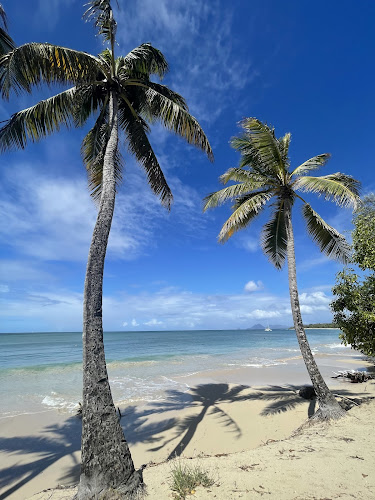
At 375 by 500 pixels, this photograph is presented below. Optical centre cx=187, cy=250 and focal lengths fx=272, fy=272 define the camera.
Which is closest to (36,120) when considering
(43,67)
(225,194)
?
(43,67)

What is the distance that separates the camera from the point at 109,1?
5984 millimetres

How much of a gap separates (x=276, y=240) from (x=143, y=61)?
7920 millimetres

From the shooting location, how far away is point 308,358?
7.37 metres

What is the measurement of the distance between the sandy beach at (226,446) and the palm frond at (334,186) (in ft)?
18.4

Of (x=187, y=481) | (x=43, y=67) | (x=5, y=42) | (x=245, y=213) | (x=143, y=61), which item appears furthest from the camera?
(x=245, y=213)

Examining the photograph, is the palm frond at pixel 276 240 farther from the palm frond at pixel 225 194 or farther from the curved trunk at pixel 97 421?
the curved trunk at pixel 97 421

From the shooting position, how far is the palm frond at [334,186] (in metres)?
7.84

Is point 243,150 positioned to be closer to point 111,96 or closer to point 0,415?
point 111,96

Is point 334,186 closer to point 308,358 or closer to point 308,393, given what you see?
point 308,358

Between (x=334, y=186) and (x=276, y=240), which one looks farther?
(x=276, y=240)

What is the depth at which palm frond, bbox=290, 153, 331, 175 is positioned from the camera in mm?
9159

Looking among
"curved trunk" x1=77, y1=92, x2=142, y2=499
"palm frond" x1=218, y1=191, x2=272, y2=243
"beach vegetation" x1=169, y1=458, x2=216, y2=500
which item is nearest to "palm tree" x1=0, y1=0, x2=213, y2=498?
"curved trunk" x1=77, y1=92, x2=142, y2=499

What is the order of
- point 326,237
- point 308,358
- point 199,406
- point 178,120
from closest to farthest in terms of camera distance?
point 178,120 < point 308,358 < point 326,237 < point 199,406

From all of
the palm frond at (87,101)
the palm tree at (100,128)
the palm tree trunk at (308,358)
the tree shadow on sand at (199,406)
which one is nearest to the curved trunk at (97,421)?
the palm tree at (100,128)
